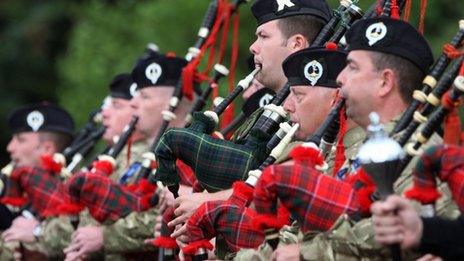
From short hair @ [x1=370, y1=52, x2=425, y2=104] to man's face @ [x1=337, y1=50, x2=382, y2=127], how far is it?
1.5 inches

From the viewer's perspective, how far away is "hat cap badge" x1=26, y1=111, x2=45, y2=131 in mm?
13711

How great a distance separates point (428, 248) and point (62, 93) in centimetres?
1491

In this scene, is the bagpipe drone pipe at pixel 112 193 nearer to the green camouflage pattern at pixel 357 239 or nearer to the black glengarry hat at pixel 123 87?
the black glengarry hat at pixel 123 87

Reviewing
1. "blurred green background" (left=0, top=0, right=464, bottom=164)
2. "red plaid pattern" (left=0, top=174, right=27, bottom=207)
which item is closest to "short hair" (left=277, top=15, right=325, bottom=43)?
"red plaid pattern" (left=0, top=174, right=27, bottom=207)

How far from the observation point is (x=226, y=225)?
864cm

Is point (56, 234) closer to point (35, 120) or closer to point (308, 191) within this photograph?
point (35, 120)

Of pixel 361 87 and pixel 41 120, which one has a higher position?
pixel 361 87

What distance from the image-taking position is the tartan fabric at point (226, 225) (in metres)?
8.57

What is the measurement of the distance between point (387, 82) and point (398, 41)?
20 centimetres

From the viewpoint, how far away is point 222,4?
11.6 meters

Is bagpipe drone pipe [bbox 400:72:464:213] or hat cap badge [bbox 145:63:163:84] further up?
bagpipe drone pipe [bbox 400:72:464:213]

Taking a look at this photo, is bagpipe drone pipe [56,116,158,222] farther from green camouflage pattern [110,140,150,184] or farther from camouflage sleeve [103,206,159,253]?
green camouflage pattern [110,140,150,184]

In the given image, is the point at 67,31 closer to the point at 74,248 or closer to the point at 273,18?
the point at 74,248

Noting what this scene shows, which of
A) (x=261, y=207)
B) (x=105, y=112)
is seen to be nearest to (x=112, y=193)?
(x=105, y=112)
